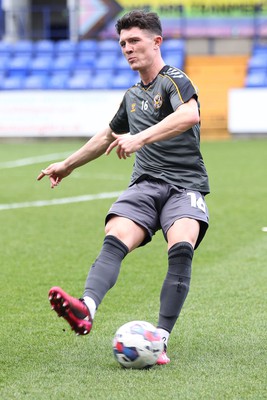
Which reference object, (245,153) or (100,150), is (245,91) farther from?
(100,150)

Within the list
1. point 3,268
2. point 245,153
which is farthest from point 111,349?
point 245,153

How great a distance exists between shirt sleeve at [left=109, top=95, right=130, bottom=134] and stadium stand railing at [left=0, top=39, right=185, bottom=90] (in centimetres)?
1810

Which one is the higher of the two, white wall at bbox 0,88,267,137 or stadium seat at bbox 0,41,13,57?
stadium seat at bbox 0,41,13,57

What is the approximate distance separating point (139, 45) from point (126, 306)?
211 centimetres

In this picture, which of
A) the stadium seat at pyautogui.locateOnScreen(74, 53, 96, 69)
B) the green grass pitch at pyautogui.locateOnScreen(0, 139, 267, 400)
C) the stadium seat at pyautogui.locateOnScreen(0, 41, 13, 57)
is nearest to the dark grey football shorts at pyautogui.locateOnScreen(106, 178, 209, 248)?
the green grass pitch at pyautogui.locateOnScreen(0, 139, 267, 400)

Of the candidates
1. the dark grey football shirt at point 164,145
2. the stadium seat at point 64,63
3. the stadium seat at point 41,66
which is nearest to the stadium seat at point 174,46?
the stadium seat at point 64,63

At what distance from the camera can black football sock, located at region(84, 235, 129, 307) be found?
498 cm

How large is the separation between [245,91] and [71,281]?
1506cm

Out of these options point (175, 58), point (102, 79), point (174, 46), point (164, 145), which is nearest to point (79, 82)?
point (102, 79)

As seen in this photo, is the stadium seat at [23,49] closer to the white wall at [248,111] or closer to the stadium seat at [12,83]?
the stadium seat at [12,83]

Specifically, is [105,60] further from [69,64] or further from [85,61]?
[69,64]

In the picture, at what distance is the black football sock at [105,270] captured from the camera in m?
4.98

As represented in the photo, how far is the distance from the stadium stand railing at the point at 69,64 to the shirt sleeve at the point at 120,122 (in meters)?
18.1

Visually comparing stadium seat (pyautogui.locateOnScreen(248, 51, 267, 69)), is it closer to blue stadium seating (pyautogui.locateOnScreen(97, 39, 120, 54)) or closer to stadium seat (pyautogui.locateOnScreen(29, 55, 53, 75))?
blue stadium seating (pyautogui.locateOnScreen(97, 39, 120, 54))
